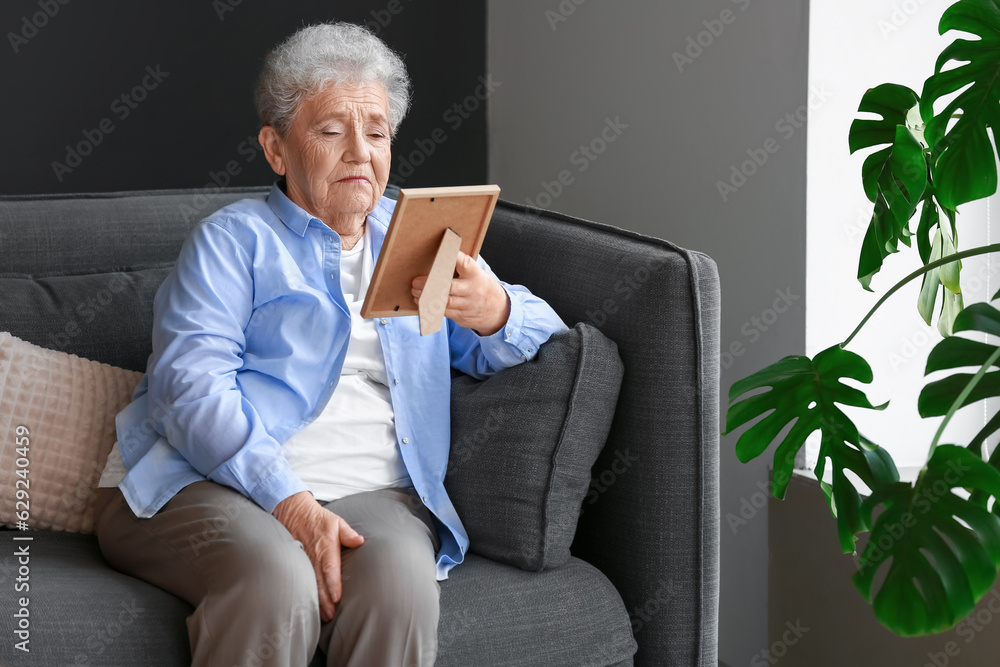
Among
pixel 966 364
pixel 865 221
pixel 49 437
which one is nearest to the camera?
pixel 966 364

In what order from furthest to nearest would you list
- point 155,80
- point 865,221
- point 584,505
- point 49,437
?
point 155,80
point 865,221
point 584,505
point 49,437

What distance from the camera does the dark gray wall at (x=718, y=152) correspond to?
6.24 feet

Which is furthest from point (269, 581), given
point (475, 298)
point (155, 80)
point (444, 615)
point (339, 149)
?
point (155, 80)

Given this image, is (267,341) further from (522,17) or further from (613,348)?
(522,17)

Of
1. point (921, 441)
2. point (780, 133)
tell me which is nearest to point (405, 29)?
point (780, 133)

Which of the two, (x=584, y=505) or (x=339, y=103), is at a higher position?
(x=339, y=103)

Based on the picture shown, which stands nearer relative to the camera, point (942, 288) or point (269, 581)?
point (269, 581)

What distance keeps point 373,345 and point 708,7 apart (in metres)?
1.09

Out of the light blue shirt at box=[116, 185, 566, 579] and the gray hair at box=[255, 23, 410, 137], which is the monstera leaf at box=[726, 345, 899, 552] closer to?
the light blue shirt at box=[116, 185, 566, 579]

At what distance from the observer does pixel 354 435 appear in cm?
157

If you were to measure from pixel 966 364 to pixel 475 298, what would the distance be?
700mm

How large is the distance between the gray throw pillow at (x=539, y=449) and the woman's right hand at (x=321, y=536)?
0.82 feet

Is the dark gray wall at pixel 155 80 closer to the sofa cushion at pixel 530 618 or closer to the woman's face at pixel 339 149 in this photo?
the woman's face at pixel 339 149

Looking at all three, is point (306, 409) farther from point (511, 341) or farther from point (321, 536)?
point (511, 341)
